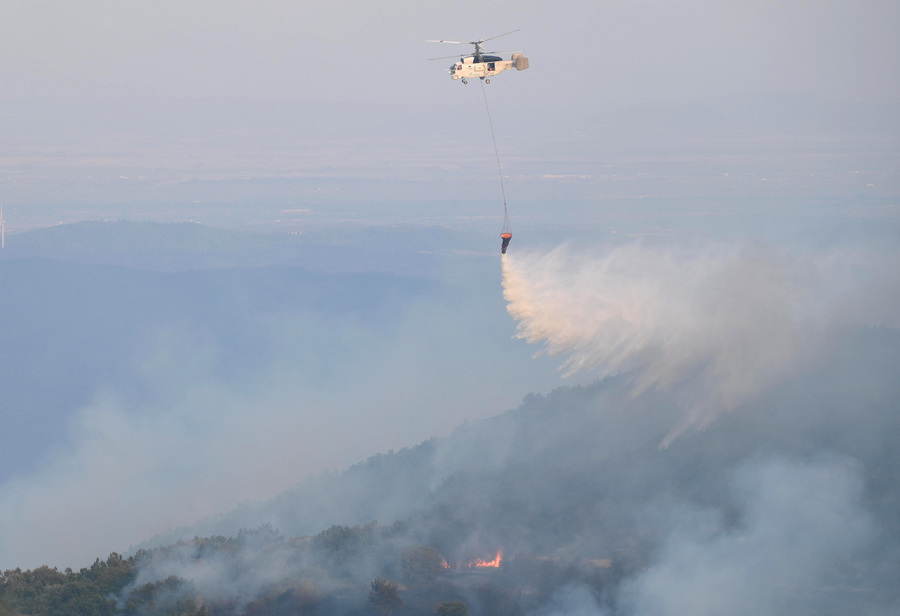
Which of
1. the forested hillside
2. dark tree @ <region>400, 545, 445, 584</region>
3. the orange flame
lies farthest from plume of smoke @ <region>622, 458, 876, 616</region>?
dark tree @ <region>400, 545, 445, 584</region>

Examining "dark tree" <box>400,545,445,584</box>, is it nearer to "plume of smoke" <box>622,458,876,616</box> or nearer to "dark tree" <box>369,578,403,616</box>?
"dark tree" <box>369,578,403,616</box>

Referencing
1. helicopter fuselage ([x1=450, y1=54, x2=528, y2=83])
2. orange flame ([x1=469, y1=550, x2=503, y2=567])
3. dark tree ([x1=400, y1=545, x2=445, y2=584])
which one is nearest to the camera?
helicopter fuselage ([x1=450, y1=54, x2=528, y2=83])

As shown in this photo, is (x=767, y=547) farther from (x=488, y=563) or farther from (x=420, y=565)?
(x=420, y=565)

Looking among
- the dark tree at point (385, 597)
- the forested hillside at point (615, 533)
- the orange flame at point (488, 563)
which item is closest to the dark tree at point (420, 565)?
the forested hillside at point (615, 533)

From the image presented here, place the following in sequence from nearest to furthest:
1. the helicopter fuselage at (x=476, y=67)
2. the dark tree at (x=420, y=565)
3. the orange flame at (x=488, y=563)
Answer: the helicopter fuselage at (x=476, y=67)
the dark tree at (x=420, y=565)
the orange flame at (x=488, y=563)

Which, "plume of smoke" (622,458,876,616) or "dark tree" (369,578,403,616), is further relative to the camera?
"plume of smoke" (622,458,876,616)

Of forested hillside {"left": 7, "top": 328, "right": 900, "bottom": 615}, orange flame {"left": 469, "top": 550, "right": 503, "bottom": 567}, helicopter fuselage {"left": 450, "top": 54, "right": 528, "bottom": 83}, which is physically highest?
helicopter fuselage {"left": 450, "top": 54, "right": 528, "bottom": 83}

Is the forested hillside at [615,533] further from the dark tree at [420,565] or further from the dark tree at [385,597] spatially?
the dark tree at [385,597]

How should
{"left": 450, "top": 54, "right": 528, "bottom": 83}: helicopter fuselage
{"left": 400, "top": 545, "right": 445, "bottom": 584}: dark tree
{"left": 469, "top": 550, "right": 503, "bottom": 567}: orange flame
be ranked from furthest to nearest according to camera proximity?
{"left": 469, "top": 550, "right": 503, "bottom": 567}: orange flame < {"left": 400, "top": 545, "right": 445, "bottom": 584}: dark tree < {"left": 450, "top": 54, "right": 528, "bottom": 83}: helicopter fuselage
